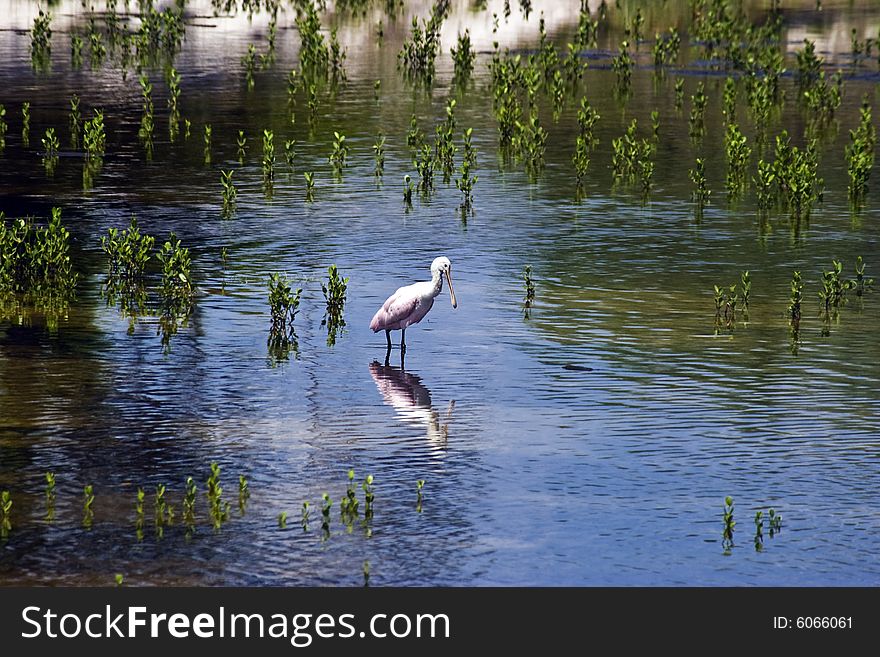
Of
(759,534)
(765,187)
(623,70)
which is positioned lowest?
(759,534)

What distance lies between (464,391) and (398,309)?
1346mm

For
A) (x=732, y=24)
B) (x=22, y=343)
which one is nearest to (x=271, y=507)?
(x=22, y=343)

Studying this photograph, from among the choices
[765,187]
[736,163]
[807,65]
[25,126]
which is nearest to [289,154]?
[25,126]

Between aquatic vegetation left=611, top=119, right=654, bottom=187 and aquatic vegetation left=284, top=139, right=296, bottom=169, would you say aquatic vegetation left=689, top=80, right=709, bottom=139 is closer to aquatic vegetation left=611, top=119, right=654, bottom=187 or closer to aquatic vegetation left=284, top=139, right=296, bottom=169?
aquatic vegetation left=611, top=119, right=654, bottom=187

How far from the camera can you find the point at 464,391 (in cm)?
1400

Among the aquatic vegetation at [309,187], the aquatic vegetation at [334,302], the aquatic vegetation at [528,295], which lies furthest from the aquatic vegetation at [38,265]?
the aquatic vegetation at [309,187]

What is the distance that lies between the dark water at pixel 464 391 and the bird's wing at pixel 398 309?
0.34 meters

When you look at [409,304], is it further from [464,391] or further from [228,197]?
[228,197]

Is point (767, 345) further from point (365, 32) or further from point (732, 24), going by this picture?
point (365, 32)

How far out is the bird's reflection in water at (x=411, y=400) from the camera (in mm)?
12922

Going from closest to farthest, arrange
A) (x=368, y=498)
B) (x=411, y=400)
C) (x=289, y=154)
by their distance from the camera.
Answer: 1. (x=368, y=498)
2. (x=411, y=400)
3. (x=289, y=154)

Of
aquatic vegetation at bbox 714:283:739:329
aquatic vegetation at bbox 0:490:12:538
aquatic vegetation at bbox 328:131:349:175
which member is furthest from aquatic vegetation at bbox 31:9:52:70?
aquatic vegetation at bbox 0:490:12:538

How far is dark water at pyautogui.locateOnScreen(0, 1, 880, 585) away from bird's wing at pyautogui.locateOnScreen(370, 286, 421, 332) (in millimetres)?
343

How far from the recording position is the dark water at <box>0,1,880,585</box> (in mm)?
10406
